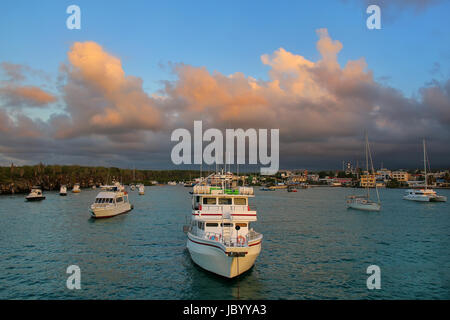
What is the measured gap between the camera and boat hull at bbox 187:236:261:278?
22.2m

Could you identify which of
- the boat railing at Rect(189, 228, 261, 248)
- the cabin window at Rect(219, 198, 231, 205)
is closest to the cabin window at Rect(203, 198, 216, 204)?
the cabin window at Rect(219, 198, 231, 205)

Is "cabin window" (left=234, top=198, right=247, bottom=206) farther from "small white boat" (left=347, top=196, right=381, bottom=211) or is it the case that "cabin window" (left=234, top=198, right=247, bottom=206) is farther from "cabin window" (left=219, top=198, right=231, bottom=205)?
"small white boat" (left=347, top=196, right=381, bottom=211)

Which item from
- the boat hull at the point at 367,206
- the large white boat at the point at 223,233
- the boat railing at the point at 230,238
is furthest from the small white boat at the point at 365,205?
the boat railing at the point at 230,238

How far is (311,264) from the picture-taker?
29.5 meters

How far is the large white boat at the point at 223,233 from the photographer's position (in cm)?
2239

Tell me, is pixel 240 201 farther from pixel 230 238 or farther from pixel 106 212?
pixel 106 212

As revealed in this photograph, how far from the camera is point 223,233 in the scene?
81.4 ft

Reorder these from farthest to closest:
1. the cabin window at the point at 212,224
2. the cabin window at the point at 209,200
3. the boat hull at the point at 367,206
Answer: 1. the boat hull at the point at 367,206
2. the cabin window at the point at 209,200
3. the cabin window at the point at 212,224

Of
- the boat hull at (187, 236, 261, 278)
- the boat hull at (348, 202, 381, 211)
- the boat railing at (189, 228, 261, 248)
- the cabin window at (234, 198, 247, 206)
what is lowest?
the boat hull at (348, 202, 381, 211)

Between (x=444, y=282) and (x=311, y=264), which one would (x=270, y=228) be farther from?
(x=444, y=282)

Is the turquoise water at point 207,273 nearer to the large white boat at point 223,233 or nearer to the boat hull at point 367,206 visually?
the large white boat at point 223,233

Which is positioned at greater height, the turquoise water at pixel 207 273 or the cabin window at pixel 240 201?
the cabin window at pixel 240 201

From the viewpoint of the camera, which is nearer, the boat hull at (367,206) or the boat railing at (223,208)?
the boat railing at (223,208)
